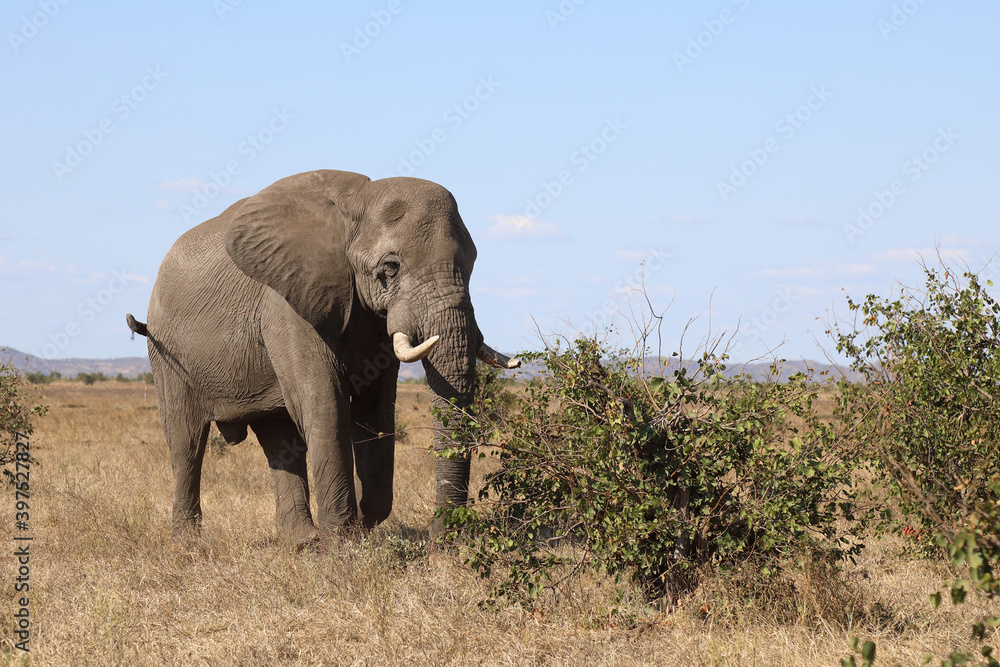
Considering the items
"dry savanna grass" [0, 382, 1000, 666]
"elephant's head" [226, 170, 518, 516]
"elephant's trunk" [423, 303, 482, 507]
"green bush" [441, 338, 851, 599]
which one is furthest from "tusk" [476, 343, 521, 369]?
"green bush" [441, 338, 851, 599]

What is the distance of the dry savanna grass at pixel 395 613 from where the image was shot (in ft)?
18.6

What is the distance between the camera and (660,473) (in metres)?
6.12

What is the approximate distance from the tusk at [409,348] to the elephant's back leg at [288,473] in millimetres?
2286

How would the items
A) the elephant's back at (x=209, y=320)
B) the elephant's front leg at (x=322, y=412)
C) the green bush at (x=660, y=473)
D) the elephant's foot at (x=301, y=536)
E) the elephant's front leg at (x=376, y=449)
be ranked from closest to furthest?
1. the green bush at (x=660, y=473)
2. the elephant's front leg at (x=322, y=412)
3. the elephant's foot at (x=301, y=536)
4. the elephant's front leg at (x=376, y=449)
5. the elephant's back at (x=209, y=320)

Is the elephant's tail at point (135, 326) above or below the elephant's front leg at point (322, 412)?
above

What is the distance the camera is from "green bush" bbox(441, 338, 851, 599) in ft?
19.7

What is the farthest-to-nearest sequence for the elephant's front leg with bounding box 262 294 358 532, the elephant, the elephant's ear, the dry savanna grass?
the elephant's ear, the elephant's front leg with bounding box 262 294 358 532, the elephant, the dry savanna grass

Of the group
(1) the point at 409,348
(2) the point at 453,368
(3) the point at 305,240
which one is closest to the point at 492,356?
(2) the point at 453,368

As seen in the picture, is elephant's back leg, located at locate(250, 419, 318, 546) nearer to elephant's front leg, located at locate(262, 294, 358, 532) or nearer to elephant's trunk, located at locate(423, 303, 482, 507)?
elephant's front leg, located at locate(262, 294, 358, 532)

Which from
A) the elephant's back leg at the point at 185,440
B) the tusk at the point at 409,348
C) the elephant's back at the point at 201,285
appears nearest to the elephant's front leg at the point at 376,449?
the tusk at the point at 409,348

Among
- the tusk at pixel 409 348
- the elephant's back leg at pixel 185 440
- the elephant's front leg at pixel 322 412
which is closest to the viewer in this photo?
the tusk at pixel 409 348

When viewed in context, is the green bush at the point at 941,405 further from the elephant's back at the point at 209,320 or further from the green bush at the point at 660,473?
the elephant's back at the point at 209,320

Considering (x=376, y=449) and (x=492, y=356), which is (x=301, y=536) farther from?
(x=492, y=356)

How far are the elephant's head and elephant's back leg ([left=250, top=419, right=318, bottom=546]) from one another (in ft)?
5.94
